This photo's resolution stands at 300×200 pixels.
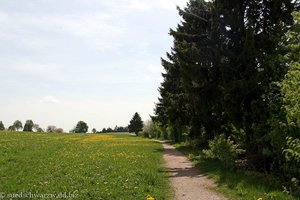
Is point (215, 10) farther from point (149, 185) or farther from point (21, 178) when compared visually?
point (21, 178)

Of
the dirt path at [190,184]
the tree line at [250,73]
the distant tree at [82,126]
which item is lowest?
the dirt path at [190,184]

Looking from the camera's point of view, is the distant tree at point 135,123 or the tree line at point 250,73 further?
the distant tree at point 135,123

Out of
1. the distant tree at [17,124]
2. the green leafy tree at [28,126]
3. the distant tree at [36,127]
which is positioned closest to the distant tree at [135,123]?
the green leafy tree at [28,126]

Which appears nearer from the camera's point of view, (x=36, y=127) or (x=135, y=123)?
(x=135, y=123)

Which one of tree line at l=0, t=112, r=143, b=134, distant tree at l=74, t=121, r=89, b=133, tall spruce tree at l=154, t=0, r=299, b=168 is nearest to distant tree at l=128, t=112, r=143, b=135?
tree line at l=0, t=112, r=143, b=134

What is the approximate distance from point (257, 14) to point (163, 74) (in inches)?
865

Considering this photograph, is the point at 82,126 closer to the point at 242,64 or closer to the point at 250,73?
the point at 242,64

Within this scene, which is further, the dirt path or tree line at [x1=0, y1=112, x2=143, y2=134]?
tree line at [x1=0, y1=112, x2=143, y2=134]

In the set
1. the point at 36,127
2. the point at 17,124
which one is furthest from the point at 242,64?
the point at 17,124

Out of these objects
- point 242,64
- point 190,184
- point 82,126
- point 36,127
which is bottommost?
point 190,184

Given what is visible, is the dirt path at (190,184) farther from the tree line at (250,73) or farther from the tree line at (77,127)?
the tree line at (77,127)

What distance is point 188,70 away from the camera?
20375 millimetres

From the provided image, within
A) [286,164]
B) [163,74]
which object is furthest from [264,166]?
[163,74]

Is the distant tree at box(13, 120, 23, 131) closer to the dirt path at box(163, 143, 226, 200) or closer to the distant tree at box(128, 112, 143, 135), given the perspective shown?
the distant tree at box(128, 112, 143, 135)
